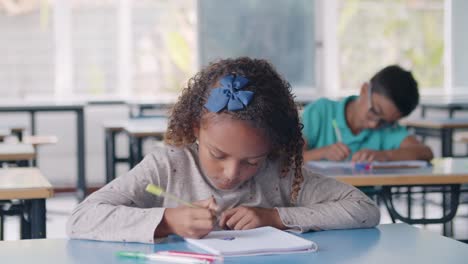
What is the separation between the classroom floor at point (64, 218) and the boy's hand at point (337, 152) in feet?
6.28

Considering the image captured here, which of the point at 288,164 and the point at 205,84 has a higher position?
the point at 205,84

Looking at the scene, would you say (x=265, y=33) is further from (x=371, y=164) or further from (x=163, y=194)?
(x=163, y=194)

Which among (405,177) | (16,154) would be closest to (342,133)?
(405,177)

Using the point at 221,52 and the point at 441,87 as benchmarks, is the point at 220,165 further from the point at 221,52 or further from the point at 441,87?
A: the point at 441,87

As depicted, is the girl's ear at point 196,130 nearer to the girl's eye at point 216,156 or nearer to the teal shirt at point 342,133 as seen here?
the girl's eye at point 216,156

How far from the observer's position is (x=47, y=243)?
165 centimetres

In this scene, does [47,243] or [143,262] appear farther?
[47,243]

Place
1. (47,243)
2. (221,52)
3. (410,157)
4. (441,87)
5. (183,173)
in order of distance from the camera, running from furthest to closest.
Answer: (441,87) → (221,52) → (410,157) → (183,173) → (47,243)

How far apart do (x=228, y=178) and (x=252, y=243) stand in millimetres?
255

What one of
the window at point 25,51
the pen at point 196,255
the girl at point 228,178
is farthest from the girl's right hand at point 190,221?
the window at point 25,51

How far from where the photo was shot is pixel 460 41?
852 centimetres

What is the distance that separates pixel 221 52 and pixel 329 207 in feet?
19.4

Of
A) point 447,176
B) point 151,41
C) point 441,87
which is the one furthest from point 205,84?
point 441,87

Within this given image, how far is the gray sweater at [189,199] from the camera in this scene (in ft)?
5.57
